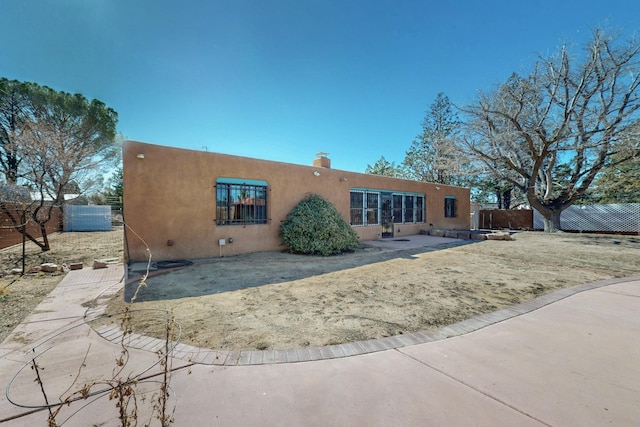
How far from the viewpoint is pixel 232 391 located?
81.1 inches

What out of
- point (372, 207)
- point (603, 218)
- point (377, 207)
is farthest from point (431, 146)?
point (372, 207)

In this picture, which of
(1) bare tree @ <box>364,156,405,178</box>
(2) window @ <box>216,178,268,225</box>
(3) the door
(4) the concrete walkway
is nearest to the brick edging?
(4) the concrete walkway

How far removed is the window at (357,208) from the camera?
1171 centimetres

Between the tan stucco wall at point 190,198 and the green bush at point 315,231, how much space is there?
0.49 m

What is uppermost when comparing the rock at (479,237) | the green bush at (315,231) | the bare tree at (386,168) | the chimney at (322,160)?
the bare tree at (386,168)

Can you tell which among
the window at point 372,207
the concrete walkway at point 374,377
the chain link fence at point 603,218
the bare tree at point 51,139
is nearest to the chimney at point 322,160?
the window at point 372,207

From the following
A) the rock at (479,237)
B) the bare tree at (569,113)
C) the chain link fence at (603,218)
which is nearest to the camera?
the bare tree at (569,113)

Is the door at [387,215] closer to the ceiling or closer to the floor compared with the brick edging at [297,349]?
closer to the ceiling

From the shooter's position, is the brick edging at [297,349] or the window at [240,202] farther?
the window at [240,202]

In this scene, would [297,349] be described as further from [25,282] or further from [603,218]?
[603,218]

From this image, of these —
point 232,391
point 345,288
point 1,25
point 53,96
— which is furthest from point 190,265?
point 53,96

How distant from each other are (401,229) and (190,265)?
35.1 feet

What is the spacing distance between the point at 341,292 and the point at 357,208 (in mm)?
7529

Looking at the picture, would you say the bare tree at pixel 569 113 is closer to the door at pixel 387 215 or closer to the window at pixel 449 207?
the window at pixel 449 207
